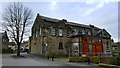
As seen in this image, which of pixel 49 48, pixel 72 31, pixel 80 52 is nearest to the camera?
pixel 80 52

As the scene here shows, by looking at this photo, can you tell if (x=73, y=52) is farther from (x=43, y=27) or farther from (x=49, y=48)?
(x=43, y=27)

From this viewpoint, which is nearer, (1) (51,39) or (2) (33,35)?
(1) (51,39)

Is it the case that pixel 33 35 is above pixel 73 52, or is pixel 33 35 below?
above

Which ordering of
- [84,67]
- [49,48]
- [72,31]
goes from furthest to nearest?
1. [72,31]
2. [49,48]
3. [84,67]

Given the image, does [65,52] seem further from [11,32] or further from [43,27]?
[11,32]

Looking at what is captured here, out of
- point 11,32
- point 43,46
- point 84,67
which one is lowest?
point 84,67

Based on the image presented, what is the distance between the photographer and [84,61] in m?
30.3

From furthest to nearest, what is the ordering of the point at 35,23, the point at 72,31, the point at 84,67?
the point at 35,23
the point at 72,31
the point at 84,67

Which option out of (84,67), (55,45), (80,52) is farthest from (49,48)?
(84,67)

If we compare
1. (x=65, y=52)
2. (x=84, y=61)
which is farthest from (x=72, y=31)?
(x=84, y=61)

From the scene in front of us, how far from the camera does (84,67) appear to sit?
22.4m

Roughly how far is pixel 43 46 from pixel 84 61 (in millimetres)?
14786

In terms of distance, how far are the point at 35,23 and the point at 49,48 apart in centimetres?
1035

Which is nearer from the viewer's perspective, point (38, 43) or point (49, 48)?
point (49, 48)
